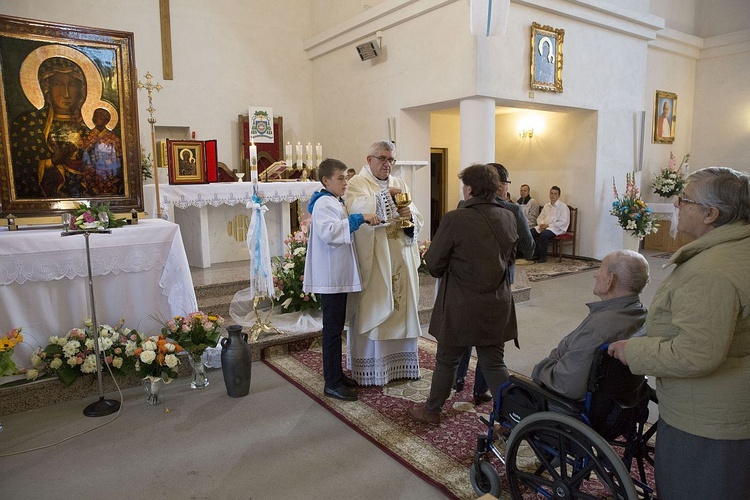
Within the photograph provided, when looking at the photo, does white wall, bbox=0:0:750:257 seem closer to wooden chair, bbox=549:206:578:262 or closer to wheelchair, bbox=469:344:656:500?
wooden chair, bbox=549:206:578:262

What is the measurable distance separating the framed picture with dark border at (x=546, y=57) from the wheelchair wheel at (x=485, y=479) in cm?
700

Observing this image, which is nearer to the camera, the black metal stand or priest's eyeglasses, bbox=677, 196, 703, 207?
priest's eyeglasses, bbox=677, 196, 703, 207

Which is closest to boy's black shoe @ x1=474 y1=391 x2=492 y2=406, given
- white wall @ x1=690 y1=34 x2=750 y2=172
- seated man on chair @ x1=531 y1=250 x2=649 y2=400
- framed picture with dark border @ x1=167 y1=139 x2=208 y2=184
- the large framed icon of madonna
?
seated man on chair @ x1=531 y1=250 x2=649 y2=400

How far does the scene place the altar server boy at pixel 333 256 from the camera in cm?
340

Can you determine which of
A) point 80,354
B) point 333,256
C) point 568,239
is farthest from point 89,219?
point 568,239

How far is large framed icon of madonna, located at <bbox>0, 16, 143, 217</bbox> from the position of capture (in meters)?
4.32

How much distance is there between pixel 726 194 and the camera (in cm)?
166

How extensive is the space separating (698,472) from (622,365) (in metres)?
0.46

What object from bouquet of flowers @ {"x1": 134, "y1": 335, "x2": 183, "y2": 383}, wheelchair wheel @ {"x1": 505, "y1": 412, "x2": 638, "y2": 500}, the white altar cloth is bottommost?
bouquet of flowers @ {"x1": 134, "y1": 335, "x2": 183, "y2": 383}

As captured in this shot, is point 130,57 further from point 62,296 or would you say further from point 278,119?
point 278,119

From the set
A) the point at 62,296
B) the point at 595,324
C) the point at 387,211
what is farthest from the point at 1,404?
the point at 595,324

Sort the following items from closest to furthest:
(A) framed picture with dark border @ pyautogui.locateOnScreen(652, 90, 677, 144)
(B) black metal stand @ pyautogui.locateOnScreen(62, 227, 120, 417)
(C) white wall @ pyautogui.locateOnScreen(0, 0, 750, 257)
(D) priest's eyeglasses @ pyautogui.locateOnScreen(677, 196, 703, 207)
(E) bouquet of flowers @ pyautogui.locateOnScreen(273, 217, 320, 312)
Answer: (D) priest's eyeglasses @ pyautogui.locateOnScreen(677, 196, 703, 207)
(B) black metal stand @ pyautogui.locateOnScreen(62, 227, 120, 417)
(E) bouquet of flowers @ pyautogui.locateOnScreen(273, 217, 320, 312)
(C) white wall @ pyautogui.locateOnScreen(0, 0, 750, 257)
(A) framed picture with dark border @ pyautogui.locateOnScreen(652, 90, 677, 144)

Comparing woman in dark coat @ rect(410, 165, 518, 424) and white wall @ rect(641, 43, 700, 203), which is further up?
white wall @ rect(641, 43, 700, 203)

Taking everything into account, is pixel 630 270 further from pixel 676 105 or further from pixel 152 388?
pixel 676 105
